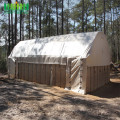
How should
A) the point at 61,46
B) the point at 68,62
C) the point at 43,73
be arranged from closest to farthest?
the point at 68,62 < the point at 61,46 < the point at 43,73

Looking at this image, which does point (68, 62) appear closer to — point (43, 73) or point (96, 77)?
point (96, 77)

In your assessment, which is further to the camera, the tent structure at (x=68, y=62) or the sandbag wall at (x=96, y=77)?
the sandbag wall at (x=96, y=77)

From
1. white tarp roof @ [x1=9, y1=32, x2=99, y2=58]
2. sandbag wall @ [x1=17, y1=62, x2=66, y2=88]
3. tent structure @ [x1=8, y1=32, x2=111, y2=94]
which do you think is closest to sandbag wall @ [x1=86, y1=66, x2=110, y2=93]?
tent structure @ [x1=8, y1=32, x2=111, y2=94]

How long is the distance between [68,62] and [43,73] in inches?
96.0

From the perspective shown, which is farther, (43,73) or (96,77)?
(43,73)

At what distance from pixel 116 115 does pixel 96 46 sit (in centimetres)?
501

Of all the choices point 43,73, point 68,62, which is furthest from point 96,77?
point 43,73

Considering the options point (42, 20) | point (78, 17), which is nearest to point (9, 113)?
point (42, 20)

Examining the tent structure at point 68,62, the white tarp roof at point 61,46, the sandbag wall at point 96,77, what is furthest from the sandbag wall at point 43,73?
the sandbag wall at point 96,77

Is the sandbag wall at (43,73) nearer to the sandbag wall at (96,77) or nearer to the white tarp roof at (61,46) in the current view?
the white tarp roof at (61,46)

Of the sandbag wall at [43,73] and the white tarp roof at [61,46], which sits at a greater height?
the white tarp roof at [61,46]

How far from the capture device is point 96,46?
8016 millimetres

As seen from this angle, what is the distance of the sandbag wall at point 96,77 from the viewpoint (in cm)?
727

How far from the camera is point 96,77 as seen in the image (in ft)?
26.8
